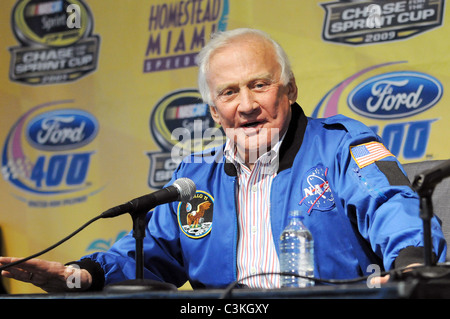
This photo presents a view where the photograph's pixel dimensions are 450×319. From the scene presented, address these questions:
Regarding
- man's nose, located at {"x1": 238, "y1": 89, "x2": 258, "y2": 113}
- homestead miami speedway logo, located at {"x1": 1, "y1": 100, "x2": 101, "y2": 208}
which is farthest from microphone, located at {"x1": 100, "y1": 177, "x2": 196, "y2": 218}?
homestead miami speedway logo, located at {"x1": 1, "y1": 100, "x2": 101, "y2": 208}

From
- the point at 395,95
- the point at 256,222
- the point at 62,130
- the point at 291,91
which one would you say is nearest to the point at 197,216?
the point at 256,222

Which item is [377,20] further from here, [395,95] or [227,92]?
[227,92]

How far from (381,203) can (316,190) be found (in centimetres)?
27

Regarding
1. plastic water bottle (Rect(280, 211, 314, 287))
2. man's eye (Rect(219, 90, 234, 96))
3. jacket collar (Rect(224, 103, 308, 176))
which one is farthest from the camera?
man's eye (Rect(219, 90, 234, 96))

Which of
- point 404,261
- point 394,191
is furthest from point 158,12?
point 404,261

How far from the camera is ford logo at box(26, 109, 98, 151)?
361 cm

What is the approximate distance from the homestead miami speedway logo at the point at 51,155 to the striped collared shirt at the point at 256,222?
1742 millimetres

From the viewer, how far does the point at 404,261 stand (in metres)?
1.33

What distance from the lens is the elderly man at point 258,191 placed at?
67.4 inches

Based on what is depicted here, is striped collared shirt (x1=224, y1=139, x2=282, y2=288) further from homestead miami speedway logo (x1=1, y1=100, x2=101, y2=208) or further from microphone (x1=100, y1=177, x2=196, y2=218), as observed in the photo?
homestead miami speedway logo (x1=1, y1=100, x2=101, y2=208)

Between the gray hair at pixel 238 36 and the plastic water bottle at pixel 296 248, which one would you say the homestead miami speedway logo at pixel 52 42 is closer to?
the gray hair at pixel 238 36

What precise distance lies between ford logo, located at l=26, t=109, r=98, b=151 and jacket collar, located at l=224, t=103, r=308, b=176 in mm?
1742
